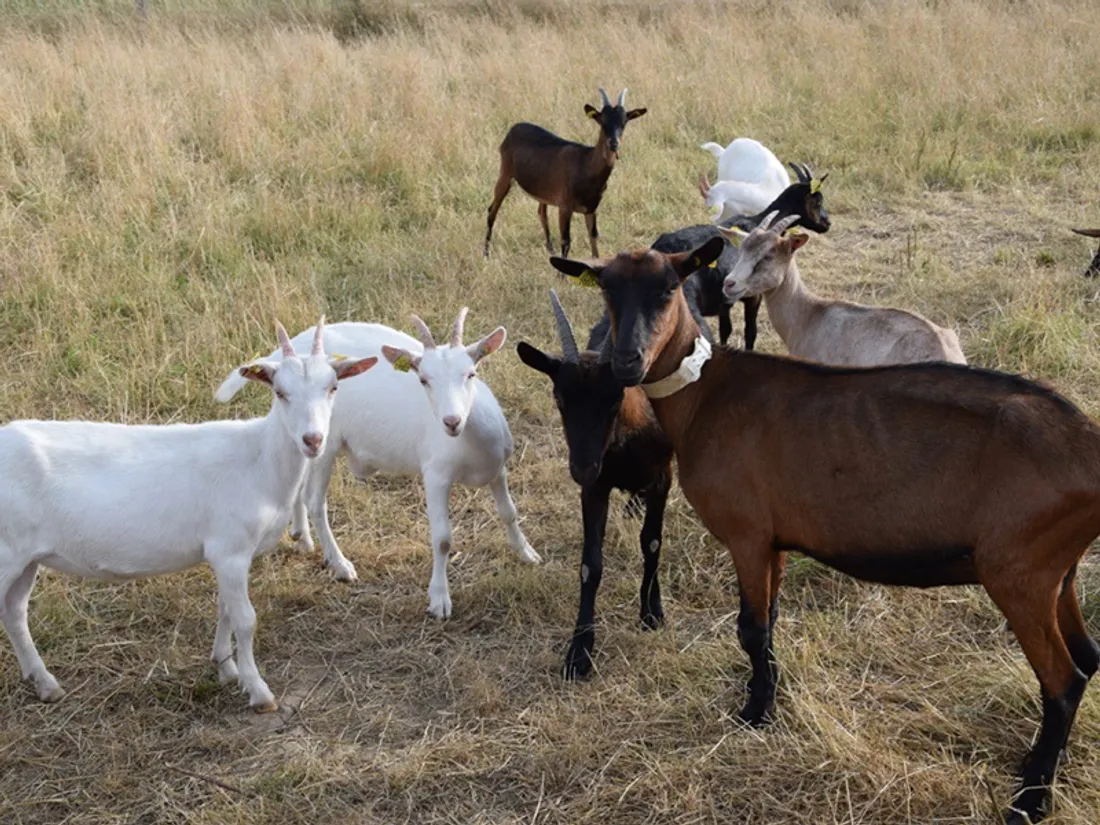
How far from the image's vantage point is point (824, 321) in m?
6.66

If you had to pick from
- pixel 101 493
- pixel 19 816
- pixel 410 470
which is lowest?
pixel 19 816

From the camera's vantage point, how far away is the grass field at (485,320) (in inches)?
164

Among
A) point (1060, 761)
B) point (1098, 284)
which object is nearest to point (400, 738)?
point (1060, 761)

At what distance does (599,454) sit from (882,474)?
45.7 inches

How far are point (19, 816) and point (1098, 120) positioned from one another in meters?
12.2

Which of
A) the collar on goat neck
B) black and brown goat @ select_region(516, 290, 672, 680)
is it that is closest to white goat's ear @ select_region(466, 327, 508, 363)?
black and brown goat @ select_region(516, 290, 672, 680)

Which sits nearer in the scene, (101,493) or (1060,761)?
(1060,761)

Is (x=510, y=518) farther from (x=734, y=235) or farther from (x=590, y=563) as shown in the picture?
(x=734, y=235)

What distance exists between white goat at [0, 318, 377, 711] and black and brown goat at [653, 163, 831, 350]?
3.27 metres

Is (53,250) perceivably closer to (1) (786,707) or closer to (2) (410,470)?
(2) (410,470)

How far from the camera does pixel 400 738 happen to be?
14.7 ft

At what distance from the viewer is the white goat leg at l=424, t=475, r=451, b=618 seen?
529cm

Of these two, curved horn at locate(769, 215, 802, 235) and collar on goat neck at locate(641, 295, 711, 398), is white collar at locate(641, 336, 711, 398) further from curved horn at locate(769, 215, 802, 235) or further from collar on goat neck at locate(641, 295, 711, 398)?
curved horn at locate(769, 215, 802, 235)

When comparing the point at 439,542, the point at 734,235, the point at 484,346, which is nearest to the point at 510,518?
the point at 439,542
